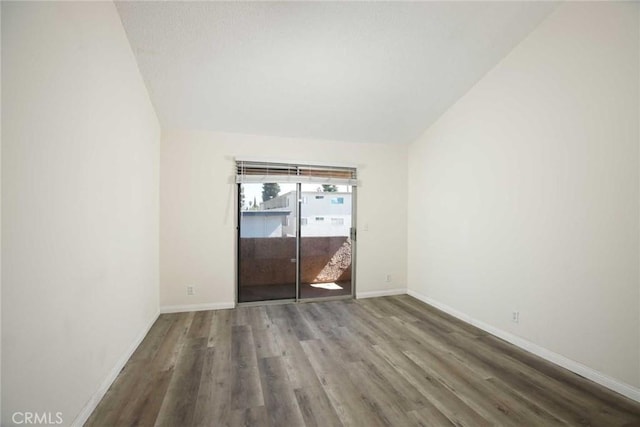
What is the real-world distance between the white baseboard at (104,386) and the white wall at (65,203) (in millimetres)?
17

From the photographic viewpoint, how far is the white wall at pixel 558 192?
200 centimetres

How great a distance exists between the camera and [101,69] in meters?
1.86

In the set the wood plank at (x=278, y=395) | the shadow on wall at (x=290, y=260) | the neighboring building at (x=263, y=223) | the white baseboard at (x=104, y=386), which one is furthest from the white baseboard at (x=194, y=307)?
the wood plank at (x=278, y=395)

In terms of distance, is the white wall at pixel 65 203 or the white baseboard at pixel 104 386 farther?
the white baseboard at pixel 104 386

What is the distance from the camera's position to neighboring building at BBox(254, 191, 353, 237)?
406 cm

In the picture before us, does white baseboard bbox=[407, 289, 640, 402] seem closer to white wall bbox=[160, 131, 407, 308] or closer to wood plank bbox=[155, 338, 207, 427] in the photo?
white wall bbox=[160, 131, 407, 308]

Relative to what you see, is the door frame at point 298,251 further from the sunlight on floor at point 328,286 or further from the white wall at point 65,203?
the white wall at point 65,203

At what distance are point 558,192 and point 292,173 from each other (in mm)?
3007

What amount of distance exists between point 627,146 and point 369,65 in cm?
215

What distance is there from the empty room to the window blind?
0.04 meters

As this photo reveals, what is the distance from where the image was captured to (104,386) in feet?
6.36

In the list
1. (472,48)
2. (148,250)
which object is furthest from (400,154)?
(148,250)
